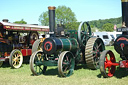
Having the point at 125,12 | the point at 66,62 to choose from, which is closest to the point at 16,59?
the point at 66,62

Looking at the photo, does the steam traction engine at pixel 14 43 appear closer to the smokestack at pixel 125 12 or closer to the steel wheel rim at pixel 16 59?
the steel wheel rim at pixel 16 59

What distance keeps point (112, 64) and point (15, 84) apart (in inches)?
108

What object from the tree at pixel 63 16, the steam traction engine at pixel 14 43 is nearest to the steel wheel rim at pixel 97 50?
the steam traction engine at pixel 14 43

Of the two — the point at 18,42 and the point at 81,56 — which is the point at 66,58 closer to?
the point at 81,56

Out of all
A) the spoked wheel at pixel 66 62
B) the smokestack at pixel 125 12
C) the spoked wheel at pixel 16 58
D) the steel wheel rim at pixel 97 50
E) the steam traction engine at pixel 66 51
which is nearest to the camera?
the smokestack at pixel 125 12

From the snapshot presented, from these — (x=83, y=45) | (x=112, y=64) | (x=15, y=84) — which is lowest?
(x=15, y=84)

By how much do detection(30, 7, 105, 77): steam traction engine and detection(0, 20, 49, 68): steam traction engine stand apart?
74.1 inches

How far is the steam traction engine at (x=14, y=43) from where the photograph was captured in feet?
29.4

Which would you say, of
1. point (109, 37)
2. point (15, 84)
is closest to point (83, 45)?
point (15, 84)

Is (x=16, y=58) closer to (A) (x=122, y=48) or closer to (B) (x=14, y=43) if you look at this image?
(B) (x=14, y=43)

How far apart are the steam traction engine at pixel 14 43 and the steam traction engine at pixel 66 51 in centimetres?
188

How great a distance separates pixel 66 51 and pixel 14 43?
4.35 meters

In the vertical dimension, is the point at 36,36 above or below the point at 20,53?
above

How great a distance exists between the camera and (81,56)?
7.86 meters
